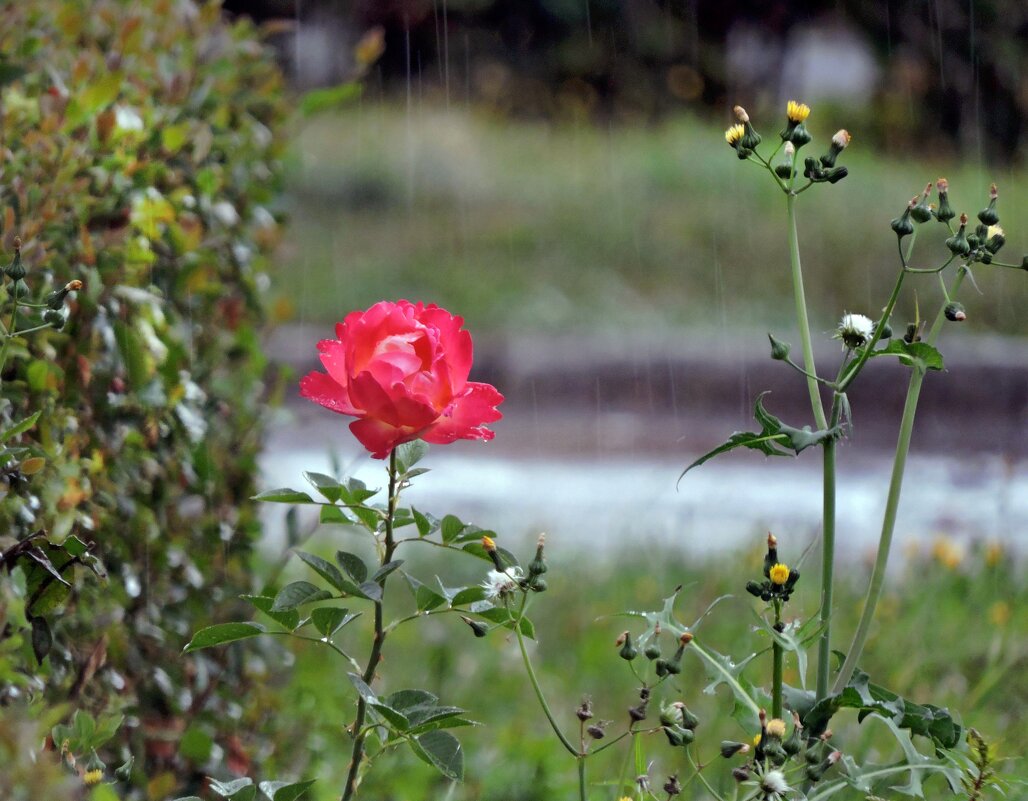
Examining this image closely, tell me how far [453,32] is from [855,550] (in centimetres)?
815

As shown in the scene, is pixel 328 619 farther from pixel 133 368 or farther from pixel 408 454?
pixel 133 368

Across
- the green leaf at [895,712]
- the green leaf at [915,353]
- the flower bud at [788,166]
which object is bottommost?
the green leaf at [895,712]

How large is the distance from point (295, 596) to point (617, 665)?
6.79ft

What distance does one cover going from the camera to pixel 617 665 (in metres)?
3.12

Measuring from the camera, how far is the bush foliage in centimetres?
138

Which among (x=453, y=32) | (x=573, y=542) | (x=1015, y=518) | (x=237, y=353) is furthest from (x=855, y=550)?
(x=453, y=32)

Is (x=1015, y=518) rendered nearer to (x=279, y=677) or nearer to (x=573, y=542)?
(x=573, y=542)

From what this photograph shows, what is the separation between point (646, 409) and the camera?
655 cm

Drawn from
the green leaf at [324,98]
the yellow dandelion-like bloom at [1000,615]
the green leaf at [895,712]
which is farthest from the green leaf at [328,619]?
the yellow dandelion-like bloom at [1000,615]

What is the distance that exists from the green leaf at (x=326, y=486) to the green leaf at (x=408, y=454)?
0.23 feet

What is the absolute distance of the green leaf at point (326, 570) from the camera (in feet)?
3.83

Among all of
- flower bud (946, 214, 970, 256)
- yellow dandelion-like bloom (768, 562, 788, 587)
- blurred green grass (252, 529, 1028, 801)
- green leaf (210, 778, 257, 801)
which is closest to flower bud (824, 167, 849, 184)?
flower bud (946, 214, 970, 256)

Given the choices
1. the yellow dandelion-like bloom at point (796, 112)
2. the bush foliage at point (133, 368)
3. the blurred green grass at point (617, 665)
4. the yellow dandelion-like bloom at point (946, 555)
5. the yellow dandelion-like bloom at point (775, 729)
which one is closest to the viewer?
the yellow dandelion-like bloom at point (775, 729)

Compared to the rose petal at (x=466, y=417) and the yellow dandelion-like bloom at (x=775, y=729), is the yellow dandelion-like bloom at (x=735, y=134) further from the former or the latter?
the yellow dandelion-like bloom at (x=775, y=729)
